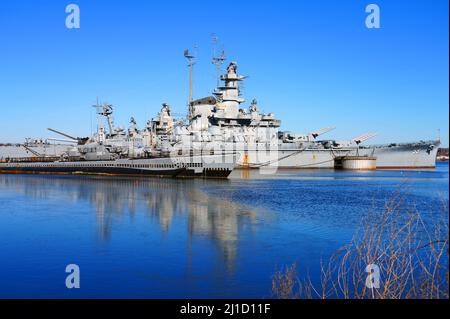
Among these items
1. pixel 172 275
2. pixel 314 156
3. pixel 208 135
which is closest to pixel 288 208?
pixel 172 275

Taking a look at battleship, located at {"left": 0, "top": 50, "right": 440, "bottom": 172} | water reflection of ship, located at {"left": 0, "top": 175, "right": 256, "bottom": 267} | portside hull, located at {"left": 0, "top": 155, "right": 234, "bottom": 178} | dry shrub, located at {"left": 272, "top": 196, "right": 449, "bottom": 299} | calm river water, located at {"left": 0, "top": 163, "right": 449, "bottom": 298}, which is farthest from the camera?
battleship, located at {"left": 0, "top": 50, "right": 440, "bottom": 172}

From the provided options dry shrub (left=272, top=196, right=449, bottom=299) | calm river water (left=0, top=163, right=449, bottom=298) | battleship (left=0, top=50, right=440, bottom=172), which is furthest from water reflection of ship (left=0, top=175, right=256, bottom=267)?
battleship (left=0, top=50, right=440, bottom=172)

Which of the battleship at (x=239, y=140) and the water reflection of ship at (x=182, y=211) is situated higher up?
Answer: the battleship at (x=239, y=140)

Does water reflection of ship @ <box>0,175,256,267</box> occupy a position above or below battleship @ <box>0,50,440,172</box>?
below

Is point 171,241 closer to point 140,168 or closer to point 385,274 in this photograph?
point 385,274

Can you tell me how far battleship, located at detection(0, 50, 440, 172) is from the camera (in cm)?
5159

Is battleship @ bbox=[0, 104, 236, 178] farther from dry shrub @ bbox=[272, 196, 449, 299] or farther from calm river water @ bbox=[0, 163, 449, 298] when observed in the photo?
dry shrub @ bbox=[272, 196, 449, 299]

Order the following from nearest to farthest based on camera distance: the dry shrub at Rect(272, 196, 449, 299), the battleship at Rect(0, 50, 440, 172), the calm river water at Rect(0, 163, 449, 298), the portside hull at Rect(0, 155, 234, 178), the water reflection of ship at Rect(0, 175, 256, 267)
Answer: the dry shrub at Rect(272, 196, 449, 299) → the calm river water at Rect(0, 163, 449, 298) → the water reflection of ship at Rect(0, 175, 256, 267) → the portside hull at Rect(0, 155, 234, 178) → the battleship at Rect(0, 50, 440, 172)

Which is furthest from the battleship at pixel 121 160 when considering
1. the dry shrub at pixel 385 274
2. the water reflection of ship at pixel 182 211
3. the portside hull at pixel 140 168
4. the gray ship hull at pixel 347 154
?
the dry shrub at pixel 385 274

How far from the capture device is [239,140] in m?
51.3

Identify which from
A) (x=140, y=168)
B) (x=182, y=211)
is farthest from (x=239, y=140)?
(x=182, y=211)

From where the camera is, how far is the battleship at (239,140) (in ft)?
169

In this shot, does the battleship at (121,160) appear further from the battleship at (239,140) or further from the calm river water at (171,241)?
the calm river water at (171,241)

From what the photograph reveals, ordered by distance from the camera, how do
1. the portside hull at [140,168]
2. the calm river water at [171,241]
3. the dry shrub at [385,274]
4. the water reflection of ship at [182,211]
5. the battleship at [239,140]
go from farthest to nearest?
1. the battleship at [239,140]
2. the portside hull at [140,168]
3. the water reflection of ship at [182,211]
4. the calm river water at [171,241]
5. the dry shrub at [385,274]
